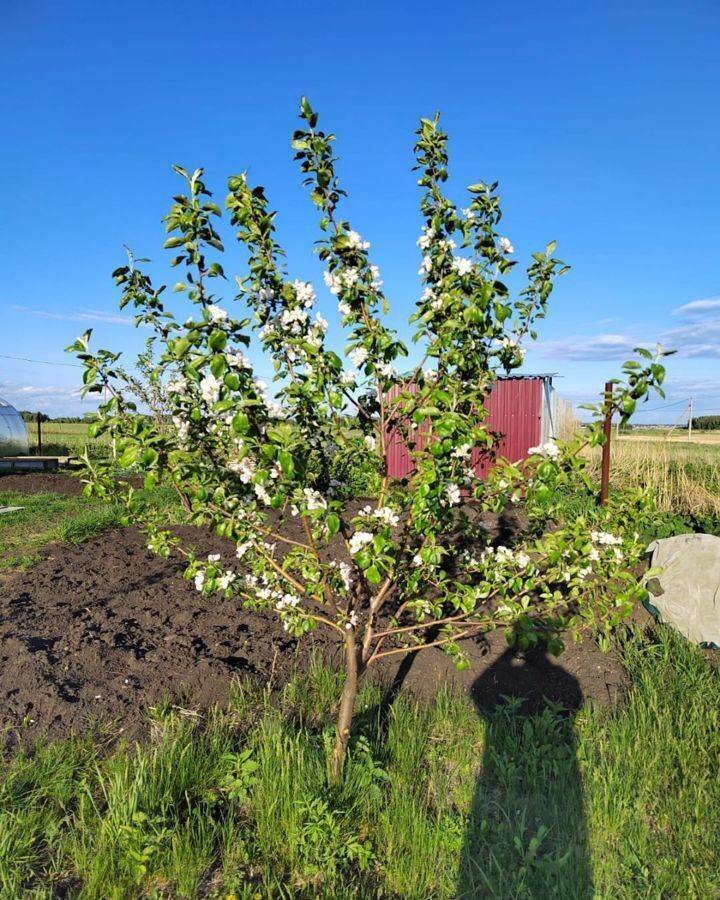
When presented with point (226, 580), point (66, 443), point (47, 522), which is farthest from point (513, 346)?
point (66, 443)

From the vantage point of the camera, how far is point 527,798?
2697 millimetres

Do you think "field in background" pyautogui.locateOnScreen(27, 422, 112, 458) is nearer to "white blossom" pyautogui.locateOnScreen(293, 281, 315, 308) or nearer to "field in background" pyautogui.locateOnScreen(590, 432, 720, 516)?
"field in background" pyautogui.locateOnScreen(590, 432, 720, 516)

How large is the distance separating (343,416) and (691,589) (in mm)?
3785

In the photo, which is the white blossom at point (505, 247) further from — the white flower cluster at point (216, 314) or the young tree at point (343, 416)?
the white flower cluster at point (216, 314)

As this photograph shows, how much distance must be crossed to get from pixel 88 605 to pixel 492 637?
3123 millimetres

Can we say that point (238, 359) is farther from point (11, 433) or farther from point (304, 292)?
point (11, 433)

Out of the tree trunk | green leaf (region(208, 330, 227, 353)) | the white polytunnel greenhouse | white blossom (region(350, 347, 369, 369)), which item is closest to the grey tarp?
the tree trunk

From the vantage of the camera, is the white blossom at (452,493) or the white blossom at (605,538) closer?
the white blossom at (452,493)

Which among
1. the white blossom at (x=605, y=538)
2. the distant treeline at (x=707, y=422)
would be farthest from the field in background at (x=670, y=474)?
the distant treeline at (x=707, y=422)

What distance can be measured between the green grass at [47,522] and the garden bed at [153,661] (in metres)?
0.90

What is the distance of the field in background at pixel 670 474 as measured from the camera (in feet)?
28.2

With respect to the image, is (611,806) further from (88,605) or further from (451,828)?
(88,605)

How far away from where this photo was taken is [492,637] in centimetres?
452

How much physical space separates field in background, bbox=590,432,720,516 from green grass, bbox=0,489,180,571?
22.9ft
